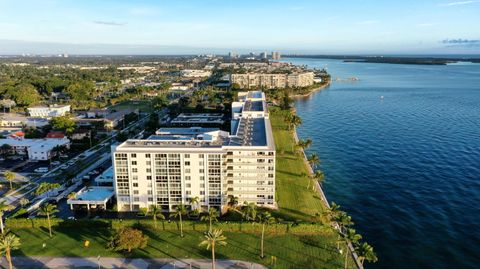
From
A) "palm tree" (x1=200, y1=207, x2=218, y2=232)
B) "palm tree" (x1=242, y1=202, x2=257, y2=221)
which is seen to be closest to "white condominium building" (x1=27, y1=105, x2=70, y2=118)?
"palm tree" (x1=200, y1=207, x2=218, y2=232)

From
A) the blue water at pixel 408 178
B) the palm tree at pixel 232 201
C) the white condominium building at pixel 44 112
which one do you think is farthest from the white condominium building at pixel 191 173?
the white condominium building at pixel 44 112

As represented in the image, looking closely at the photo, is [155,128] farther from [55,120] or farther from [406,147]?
[406,147]

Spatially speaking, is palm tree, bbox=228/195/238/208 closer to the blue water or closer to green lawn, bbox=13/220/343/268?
green lawn, bbox=13/220/343/268

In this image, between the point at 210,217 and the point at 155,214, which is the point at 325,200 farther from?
the point at 155,214

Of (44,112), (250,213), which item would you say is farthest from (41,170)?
(44,112)

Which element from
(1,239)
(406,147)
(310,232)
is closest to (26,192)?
(1,239)

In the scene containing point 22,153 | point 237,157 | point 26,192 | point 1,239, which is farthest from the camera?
point 22,153

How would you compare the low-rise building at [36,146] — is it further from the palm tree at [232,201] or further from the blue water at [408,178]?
the blue water at [408,178]
